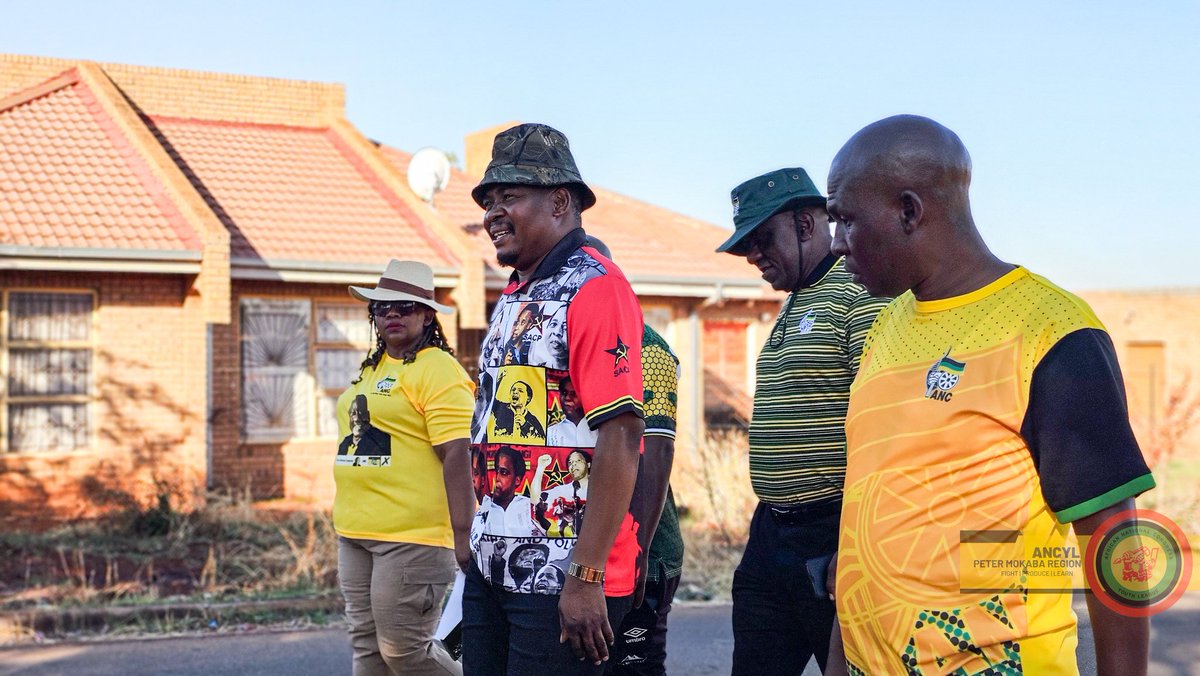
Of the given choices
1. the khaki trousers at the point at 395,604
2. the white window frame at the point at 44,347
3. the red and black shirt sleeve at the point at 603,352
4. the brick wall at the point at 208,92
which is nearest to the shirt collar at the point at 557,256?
the red and black shirt sleeve at the point at 603,352

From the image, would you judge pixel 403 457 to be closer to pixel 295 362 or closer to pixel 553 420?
pixel 553 420

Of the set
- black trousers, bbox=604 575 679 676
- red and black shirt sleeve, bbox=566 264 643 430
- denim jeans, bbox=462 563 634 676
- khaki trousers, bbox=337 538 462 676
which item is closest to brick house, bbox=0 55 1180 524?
khaki trousers, bbox=337 538 462 676

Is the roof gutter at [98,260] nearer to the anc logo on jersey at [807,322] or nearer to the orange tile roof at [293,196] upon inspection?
the orange tile roof at [293,196]

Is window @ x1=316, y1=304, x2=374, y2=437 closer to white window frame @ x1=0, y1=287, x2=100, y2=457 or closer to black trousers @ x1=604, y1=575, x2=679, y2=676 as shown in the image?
white window frame @ x1=0, y1=287, x2=100, y2=457

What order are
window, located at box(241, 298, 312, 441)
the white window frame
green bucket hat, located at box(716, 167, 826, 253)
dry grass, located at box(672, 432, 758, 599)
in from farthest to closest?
1. window, located at box(241, 298, 312, 441)
2. the white window frame
3. dry grass, located at box(672, 432, 758, 599)
4. green bucket hat, located at box(716, 167, 826, 253)

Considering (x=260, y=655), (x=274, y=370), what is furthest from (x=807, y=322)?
(x=274, y=370)

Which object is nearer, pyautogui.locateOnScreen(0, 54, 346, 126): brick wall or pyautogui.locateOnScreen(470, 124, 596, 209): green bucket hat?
pyautogui.locateOnScreen(470, 124, 596, 209): green bucket hat

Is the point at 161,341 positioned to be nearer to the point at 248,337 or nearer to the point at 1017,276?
the point at 248,337

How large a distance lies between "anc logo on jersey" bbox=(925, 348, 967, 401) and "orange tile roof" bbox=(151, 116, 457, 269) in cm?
1177

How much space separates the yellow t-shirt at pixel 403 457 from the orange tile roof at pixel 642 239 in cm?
1017

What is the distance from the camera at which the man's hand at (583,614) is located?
2.91 metres

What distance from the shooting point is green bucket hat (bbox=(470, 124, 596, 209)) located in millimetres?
3160

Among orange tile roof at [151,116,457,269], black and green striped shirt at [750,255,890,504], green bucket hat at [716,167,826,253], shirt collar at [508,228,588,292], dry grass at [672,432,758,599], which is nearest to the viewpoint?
shirt collar at [508,228,588,292]

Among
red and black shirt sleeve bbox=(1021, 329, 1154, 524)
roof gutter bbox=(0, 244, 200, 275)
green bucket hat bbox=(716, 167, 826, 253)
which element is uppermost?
roof gutter bbox=(0, 244, 200, 275)
